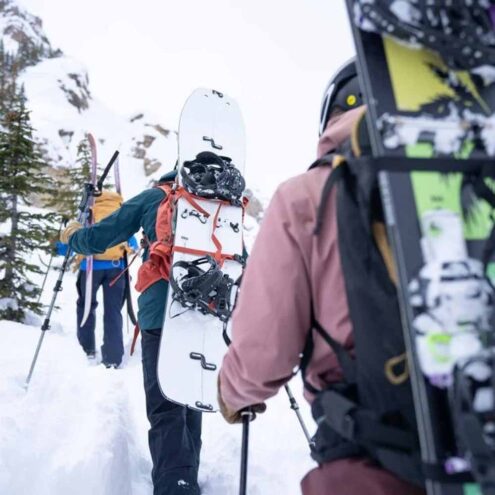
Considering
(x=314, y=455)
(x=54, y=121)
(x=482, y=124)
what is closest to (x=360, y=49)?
(x=482, y=124)

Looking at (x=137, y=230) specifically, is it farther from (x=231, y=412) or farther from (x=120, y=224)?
(x=231, y=412)

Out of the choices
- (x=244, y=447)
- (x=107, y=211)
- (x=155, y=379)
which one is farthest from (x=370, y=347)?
(x=107, y=211)

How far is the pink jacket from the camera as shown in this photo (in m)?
1.34

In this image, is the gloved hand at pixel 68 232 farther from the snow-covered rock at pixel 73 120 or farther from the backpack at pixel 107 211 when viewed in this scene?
the snow-covered rock at pixel 73 120

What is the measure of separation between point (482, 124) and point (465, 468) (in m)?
0.87

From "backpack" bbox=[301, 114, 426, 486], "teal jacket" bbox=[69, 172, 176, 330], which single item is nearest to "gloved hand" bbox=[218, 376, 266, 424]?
"backpack" bbox=[301, 114, 426, 486]

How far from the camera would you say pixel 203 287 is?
3.69m

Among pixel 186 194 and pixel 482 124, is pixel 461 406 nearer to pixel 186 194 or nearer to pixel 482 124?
pixel 482 124

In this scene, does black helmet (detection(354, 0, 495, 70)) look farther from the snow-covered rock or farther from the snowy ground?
the snow-covered rock

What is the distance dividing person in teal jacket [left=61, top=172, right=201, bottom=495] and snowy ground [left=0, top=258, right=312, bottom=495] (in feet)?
1.25

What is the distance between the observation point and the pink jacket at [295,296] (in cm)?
134

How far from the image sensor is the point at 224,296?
12.5 feet

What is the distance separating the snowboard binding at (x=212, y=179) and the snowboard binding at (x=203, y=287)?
2.04 feet

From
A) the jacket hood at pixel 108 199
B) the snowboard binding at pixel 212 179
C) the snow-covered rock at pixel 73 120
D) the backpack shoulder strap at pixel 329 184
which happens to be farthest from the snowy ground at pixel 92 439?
the snow-covered rock at pixel 73 120
